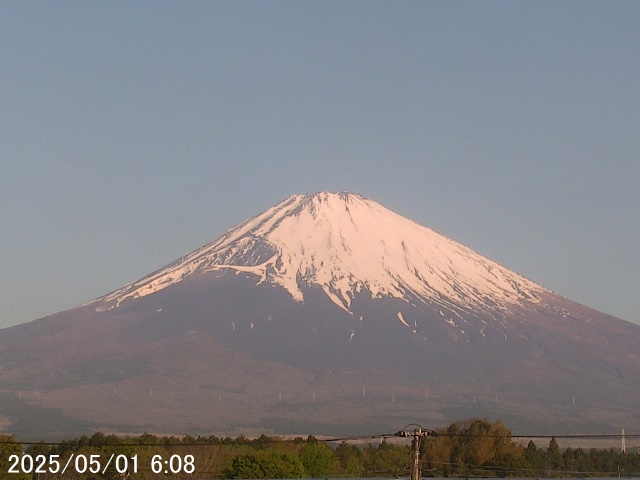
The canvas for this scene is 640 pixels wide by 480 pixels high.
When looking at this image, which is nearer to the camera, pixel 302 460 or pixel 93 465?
pixel 93 465

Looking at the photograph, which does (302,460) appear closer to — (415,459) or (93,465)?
(93,465)

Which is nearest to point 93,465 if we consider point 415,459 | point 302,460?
point 302,460

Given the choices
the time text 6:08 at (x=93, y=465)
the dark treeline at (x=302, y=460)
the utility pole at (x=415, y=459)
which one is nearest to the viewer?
the utility pole at (x=415, y=459)

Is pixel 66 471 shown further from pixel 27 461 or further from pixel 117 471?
pixel 117 471

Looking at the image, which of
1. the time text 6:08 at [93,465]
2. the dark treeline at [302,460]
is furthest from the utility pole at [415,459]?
the time text 6:08 at [93,465]

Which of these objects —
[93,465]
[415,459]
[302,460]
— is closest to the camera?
[415,459]

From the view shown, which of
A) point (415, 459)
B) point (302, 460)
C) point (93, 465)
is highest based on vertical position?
point (302, 460)

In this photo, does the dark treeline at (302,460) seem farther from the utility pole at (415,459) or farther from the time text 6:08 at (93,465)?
the utility pole at (415,459)

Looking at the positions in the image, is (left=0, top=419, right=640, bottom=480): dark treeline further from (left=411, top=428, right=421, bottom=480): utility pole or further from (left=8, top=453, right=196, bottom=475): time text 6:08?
(left=411, top=428, right=421, bottom=480): utility pole
